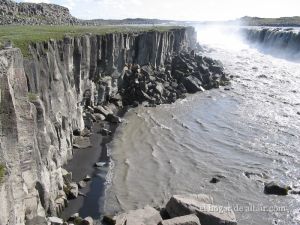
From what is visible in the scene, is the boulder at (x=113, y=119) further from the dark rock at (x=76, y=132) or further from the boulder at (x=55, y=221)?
the boulder at (x=55, y=221)

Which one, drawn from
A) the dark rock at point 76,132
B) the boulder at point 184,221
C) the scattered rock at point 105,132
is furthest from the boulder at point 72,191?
the scattered rock at point 105,132

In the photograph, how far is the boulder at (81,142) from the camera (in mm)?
29681

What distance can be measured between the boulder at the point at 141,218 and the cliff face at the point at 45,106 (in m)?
3.42

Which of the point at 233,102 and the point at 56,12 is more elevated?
the point at 56,12

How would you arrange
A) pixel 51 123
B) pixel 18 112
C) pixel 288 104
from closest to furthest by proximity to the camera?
pixel 18 112
pixel 51 123
pixel 288 104

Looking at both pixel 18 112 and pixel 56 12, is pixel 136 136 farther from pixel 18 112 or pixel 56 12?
pixel 56 12

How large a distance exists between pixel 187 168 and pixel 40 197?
450 inches

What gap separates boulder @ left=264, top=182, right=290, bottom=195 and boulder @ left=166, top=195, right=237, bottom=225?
543 centimetres

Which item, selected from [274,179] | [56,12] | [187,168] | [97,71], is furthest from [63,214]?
[56,12]

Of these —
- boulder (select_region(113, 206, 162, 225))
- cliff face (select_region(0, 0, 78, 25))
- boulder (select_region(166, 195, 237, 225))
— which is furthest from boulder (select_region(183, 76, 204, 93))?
boulder (select_region(113, 206, 162, 225))

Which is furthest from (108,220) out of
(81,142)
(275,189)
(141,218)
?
(81,142)

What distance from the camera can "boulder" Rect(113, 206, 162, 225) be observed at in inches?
731

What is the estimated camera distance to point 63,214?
2091cm

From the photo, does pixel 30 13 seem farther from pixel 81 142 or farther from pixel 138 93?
pixel 81 142
